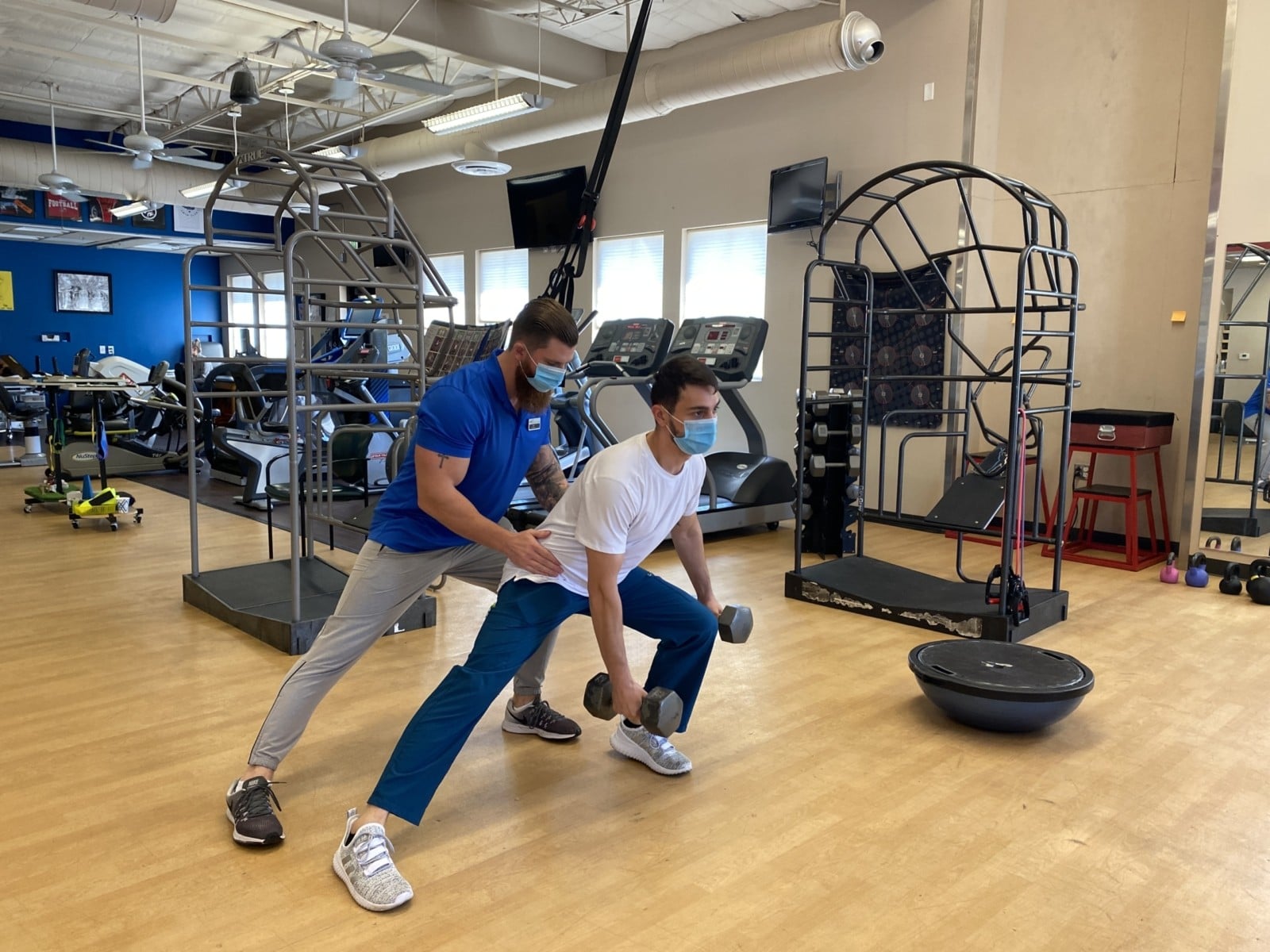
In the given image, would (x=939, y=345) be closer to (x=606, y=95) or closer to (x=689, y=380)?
(x=606, y=95)

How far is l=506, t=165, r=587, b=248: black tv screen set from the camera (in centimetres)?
1091

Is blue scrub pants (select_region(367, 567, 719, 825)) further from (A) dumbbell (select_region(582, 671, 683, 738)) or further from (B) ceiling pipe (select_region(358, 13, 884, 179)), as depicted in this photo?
(B) ceiling pipe (select_region(358, 13, 884, 179))

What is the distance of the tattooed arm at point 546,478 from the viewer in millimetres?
3016

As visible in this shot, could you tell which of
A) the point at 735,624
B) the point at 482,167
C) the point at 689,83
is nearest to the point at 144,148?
the point at 482,167

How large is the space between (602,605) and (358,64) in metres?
5.93

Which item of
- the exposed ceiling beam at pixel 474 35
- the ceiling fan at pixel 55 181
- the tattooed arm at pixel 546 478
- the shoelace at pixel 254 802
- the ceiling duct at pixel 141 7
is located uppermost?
the exposed ceiling beam at pixel 474 35

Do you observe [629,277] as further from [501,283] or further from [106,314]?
[106,314]

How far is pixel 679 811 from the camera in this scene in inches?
112

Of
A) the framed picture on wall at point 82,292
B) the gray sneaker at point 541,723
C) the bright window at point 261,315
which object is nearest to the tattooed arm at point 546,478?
the gray sneaker at point 541,723

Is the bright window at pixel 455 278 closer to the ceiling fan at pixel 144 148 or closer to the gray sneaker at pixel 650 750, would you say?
the ceiling fan at pixel 144 148

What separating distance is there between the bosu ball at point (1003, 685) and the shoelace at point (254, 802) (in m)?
2.29

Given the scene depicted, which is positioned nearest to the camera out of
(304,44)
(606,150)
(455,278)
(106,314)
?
(606,150)

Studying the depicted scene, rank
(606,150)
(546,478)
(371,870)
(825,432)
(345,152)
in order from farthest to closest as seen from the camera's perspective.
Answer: (345,152) → (606,150) → (825,432) → (546,478) → (371,870)

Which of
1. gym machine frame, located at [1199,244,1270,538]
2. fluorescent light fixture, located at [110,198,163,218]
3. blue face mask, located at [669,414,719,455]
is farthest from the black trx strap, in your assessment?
fluorescent light fixture, located at [110,198,163,218]
